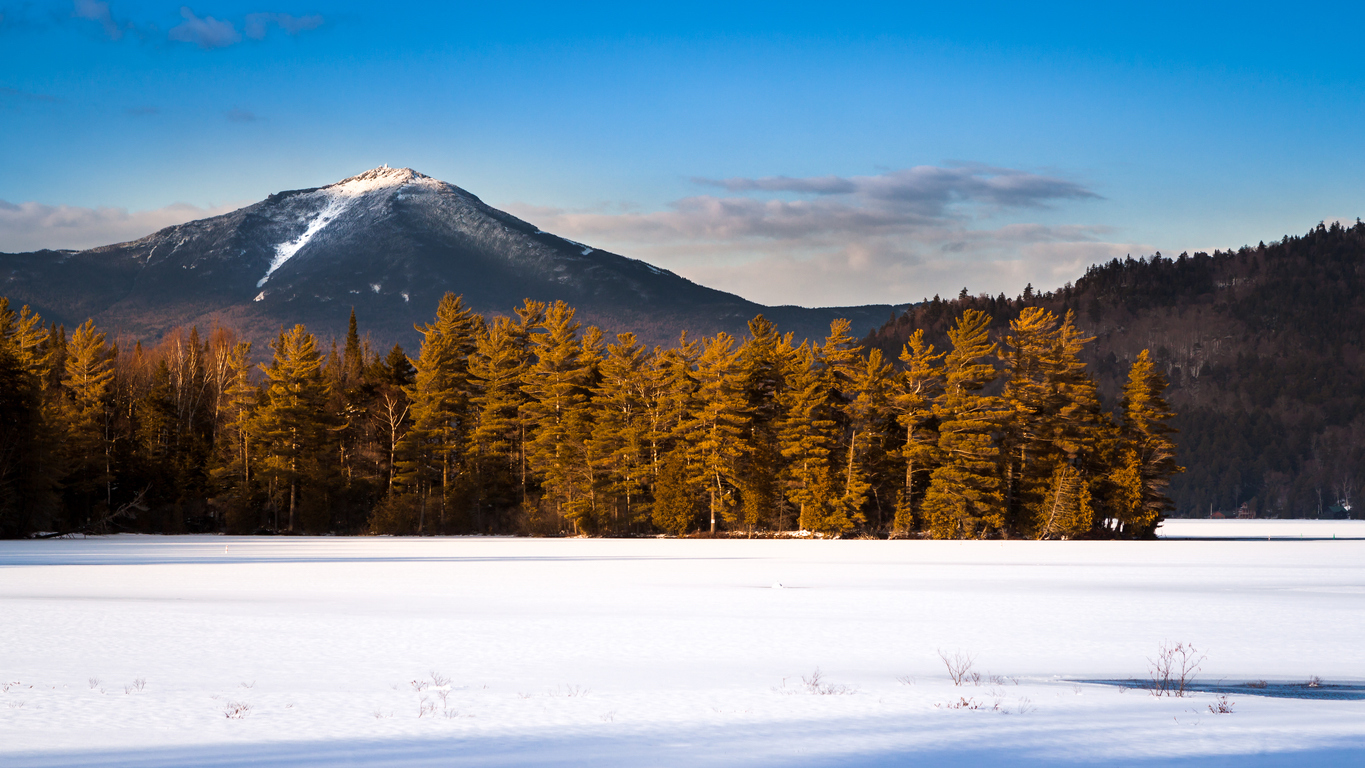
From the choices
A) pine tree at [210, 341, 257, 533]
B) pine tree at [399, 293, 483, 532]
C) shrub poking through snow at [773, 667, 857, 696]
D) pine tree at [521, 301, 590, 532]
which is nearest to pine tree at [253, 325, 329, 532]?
pine tree at [210, 341, 257, 533]

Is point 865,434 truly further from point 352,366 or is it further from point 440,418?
point 352,366

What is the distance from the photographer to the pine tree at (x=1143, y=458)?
232 feet

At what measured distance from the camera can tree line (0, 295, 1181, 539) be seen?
6950 cm

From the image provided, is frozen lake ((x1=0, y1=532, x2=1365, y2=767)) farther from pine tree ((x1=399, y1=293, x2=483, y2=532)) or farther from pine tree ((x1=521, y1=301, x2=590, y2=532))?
pine tree ((x1=399, y1=293, x2=483, y2=532))

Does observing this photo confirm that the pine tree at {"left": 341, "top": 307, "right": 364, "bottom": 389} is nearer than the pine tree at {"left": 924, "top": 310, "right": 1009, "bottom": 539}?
No

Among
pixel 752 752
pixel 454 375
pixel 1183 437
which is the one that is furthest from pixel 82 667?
pixel 1183 437

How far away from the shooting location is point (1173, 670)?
1647cm

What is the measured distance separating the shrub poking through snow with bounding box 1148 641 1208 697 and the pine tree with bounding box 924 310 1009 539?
1920 inches

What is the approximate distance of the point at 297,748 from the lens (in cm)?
1080

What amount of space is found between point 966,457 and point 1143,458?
12.5 metres

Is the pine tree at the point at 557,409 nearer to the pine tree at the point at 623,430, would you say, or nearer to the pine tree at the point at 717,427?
the pine tree at the point at 623,430

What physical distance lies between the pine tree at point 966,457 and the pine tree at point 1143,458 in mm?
7819

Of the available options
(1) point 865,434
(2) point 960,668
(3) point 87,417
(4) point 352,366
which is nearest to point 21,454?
(3) point 87,417

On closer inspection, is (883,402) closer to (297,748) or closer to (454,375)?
(454,375)
